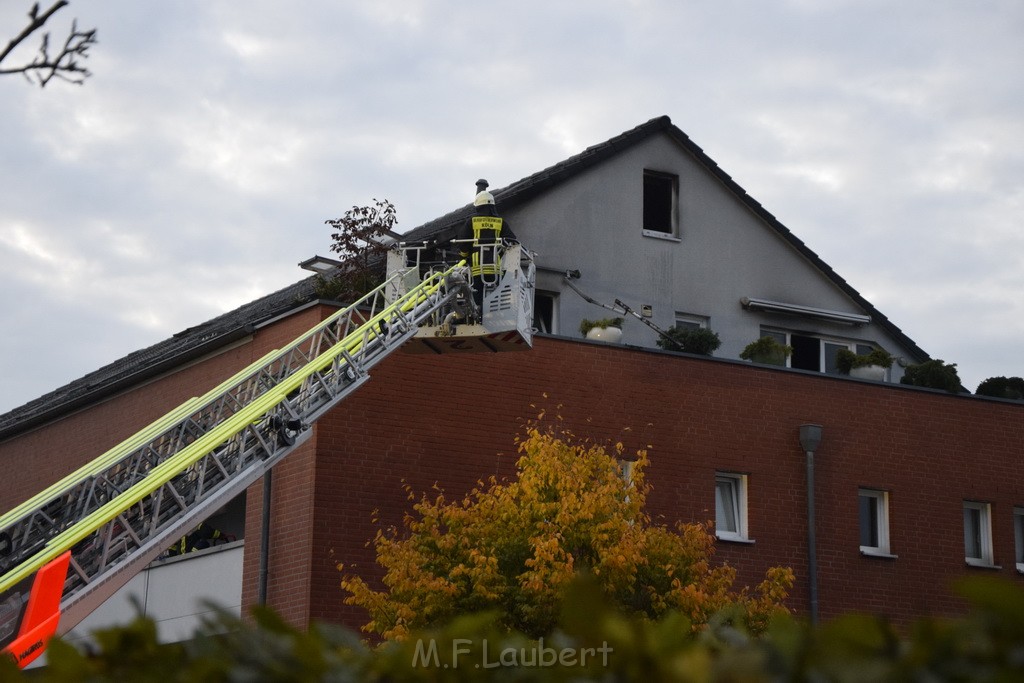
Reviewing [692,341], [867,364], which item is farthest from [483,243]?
[867,364]

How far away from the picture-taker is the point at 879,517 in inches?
863

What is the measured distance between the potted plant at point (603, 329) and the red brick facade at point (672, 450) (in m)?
0.61

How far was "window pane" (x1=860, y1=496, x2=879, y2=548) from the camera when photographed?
21.8 meters

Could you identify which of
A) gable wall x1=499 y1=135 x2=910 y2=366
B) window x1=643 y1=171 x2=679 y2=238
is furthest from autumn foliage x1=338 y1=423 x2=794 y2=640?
window x1=643 y1=171 x2=679 y2=238

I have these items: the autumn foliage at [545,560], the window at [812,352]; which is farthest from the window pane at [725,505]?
the window at [812,352]

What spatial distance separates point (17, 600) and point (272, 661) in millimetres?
10529

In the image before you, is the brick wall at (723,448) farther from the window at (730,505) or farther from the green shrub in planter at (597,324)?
the green shrub in planter at (597,324)

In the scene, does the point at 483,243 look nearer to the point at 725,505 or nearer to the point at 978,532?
the point at 725,505

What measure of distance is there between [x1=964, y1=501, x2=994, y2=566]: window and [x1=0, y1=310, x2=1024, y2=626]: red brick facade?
5.4 inches

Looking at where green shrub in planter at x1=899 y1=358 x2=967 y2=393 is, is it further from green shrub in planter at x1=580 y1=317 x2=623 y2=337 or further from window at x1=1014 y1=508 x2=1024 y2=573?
green shrub in planter at x1=580 y1=317 x2=623 y2=337

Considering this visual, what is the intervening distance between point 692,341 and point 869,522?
12.5 ft

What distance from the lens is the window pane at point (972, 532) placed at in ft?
74.0

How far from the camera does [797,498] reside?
21.3 meters

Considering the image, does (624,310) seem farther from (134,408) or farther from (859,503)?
(134,408)
